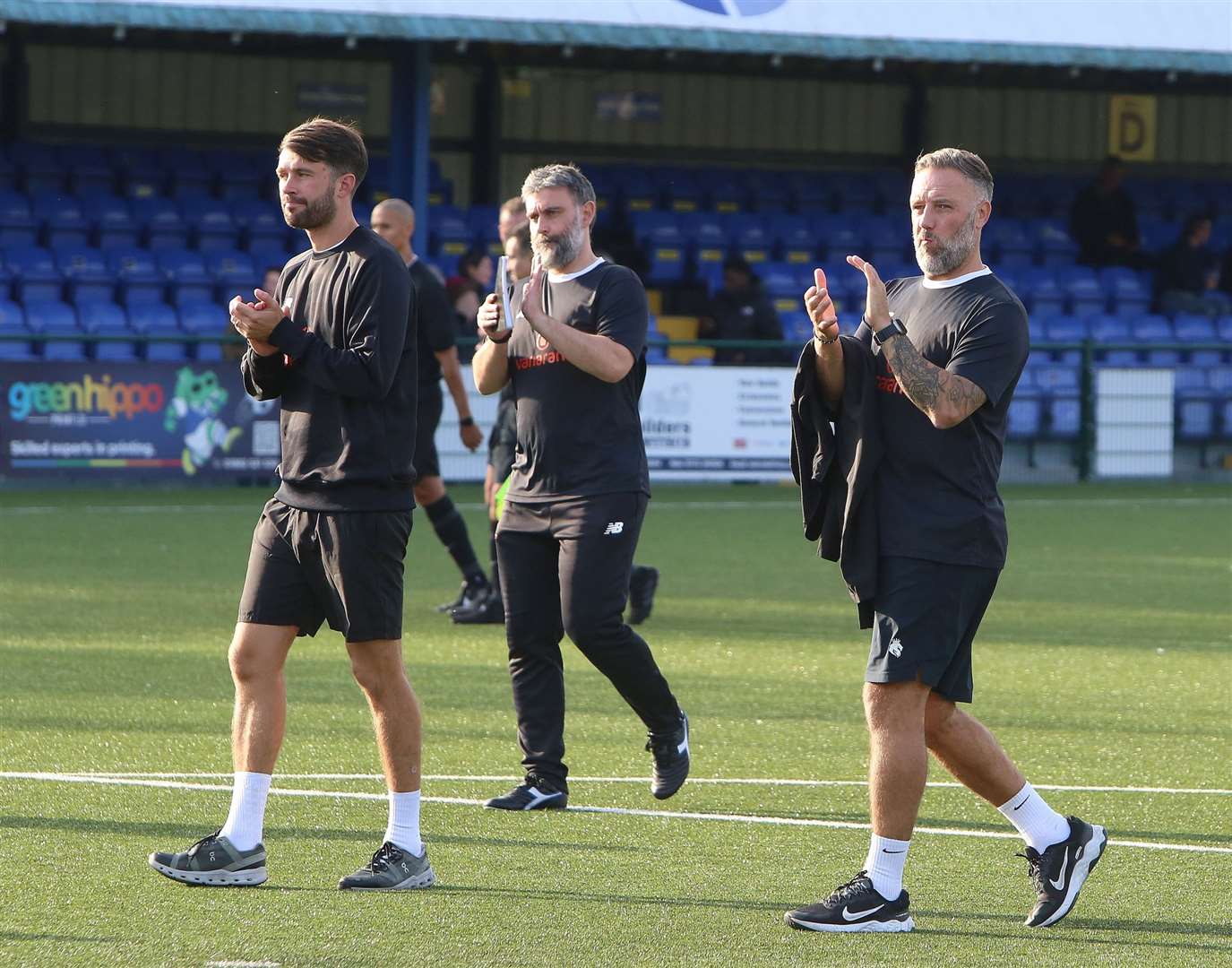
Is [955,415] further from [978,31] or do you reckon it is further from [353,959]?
[978,31]

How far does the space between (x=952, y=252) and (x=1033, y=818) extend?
1.49 meters

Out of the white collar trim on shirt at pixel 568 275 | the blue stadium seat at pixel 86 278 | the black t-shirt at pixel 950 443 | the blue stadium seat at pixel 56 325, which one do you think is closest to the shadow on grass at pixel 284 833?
the black t-shirt at pixel 950 443

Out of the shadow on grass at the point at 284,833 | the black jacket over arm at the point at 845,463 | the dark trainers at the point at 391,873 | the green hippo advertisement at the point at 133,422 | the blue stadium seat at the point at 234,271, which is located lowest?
the shadow on grass at the point at 284,833

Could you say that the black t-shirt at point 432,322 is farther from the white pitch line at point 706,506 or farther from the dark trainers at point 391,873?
the white pitch line at point 706,506

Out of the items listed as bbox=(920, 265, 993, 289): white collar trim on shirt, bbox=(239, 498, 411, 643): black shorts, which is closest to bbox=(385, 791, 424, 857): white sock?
bbox=(239, 498, 411, 643): black shorts

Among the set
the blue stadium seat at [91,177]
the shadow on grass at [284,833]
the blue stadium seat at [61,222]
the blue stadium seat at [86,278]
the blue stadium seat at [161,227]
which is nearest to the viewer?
the shadow on grass at [284,833]

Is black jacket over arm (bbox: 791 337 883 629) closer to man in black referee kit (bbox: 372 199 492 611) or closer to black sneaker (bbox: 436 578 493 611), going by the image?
man in black referee kit (bbox: 372 199 492 611)

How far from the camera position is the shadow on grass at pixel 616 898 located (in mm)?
5309

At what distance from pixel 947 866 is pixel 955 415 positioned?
1.49 metres

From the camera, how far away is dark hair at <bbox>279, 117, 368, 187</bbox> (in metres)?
5.32

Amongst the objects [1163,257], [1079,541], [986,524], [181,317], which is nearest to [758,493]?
[1079,541]

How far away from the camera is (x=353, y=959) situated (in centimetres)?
471

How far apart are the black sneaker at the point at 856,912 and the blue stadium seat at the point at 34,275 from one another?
18074mm

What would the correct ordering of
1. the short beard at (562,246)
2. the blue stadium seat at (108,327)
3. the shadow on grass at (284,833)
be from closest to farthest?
the shadow on grass at (284,833)
the short beard at (562,246)
the blue stadium seat at (108,327)
